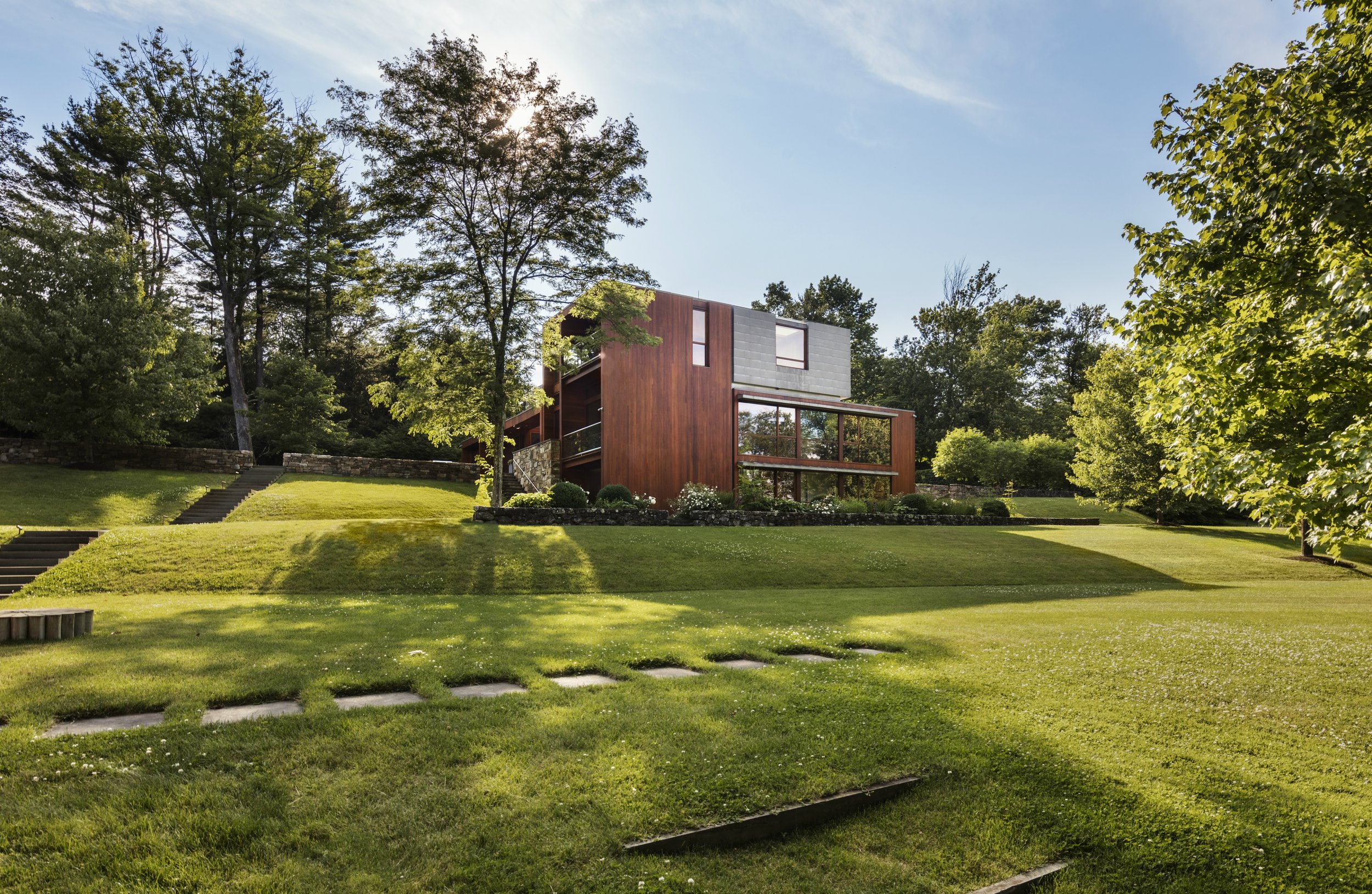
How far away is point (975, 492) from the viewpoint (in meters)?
38.9

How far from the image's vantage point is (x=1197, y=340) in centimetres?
727

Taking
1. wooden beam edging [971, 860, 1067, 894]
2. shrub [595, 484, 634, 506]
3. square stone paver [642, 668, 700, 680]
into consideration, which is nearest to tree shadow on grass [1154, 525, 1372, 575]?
shrub [595, 484, 634, 506]

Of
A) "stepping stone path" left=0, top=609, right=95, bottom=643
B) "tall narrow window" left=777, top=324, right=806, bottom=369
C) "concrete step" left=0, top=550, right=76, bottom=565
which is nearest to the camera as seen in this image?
"stepping stone path" left=0, top=609, right=95, bottom=643

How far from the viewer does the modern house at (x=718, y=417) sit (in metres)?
23.6

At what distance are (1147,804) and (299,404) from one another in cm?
3683

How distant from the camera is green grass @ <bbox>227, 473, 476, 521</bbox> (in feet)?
72.2

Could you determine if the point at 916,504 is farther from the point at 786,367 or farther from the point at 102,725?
the point at 102,725

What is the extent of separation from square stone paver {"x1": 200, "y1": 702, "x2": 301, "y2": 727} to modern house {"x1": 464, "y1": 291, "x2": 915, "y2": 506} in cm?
1828

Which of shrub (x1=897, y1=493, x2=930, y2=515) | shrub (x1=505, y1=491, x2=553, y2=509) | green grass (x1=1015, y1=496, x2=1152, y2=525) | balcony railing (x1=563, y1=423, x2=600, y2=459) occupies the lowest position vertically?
green grass (x1=1015, y1=496, x2=1152, y2=525)

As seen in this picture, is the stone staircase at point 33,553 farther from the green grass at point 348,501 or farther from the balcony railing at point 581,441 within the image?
the balcony railing at point 581,441

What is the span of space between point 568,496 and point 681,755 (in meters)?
16.7

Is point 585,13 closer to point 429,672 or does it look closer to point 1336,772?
point 429,672

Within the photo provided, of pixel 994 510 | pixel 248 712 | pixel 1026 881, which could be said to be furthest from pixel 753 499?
pixel 1026 881

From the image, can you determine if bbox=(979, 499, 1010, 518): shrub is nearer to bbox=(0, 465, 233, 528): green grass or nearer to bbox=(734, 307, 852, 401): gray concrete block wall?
bbox=(734, 307, 852, 401): gray concrete block wall
